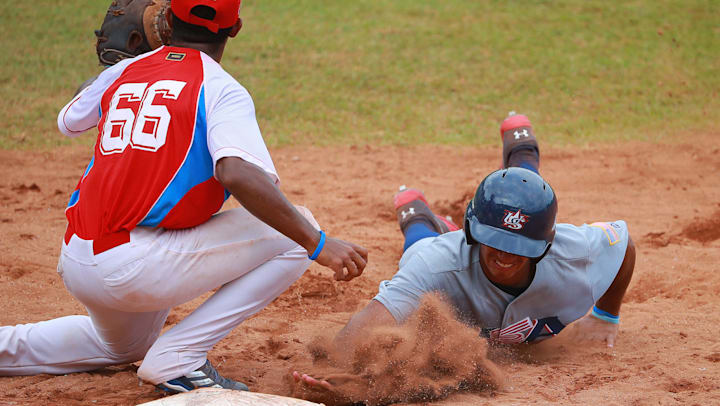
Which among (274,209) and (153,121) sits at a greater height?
(153,121)

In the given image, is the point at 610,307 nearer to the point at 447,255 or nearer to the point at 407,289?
the point at 447,255

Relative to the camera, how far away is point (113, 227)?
2.89 metres

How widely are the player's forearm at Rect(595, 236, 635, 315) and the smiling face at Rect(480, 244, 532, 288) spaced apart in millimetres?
606

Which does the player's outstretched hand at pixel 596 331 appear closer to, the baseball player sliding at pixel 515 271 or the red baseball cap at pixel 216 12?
the baseball player sliding at pixel 515 271

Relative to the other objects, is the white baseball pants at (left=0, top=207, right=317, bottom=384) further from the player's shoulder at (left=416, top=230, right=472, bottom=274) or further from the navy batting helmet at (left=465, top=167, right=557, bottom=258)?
the navy batting helmet at (left=465, top=167, right=557, bottom=258)

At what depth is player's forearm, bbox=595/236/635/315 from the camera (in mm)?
3852

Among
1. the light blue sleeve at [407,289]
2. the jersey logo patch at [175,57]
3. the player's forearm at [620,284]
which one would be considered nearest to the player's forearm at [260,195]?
the jersey logo patch at [175,57]

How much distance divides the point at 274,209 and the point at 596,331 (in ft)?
6.60

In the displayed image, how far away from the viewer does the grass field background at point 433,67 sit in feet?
29.2

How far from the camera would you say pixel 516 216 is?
10.8 ft

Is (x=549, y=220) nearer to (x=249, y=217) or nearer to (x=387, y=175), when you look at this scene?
(x=249, y=217)

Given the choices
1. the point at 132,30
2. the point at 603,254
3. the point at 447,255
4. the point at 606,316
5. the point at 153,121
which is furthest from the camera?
the point at 606,316

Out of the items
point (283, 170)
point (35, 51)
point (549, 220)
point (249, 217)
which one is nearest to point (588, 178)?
point (283, 170)

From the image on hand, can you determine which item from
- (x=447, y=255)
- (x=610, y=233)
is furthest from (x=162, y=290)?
(x=610, y=233)
